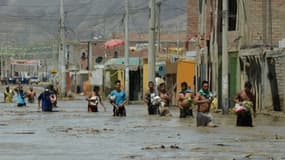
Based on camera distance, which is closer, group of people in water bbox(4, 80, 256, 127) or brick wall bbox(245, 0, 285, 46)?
group of people in water bbox(4, 80, 256, 127)

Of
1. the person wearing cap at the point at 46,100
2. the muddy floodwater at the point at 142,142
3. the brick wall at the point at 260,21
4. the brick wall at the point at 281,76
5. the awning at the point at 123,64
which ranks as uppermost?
the brick wall at the point at 260,21

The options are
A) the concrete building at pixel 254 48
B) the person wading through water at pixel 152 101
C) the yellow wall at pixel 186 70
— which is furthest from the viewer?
the yellow wall at pixel 186 70

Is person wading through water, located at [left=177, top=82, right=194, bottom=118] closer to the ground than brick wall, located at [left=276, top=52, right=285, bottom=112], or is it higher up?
closer to the ground

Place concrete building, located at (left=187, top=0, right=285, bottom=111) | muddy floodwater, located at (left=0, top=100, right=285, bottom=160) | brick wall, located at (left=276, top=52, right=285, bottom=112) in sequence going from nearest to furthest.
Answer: muddy floodwater, located at (left=0, top=100, right=285, bottom=160) < brick wall, located at (left=276, top=52, right=285, bottom=112) < concrete building, located at (left=187, top=0, right=285, bottom=111)

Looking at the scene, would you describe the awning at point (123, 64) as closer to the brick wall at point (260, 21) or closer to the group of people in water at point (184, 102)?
the group of people in water at point (184, 102)

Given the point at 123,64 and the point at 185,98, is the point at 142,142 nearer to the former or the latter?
the point at 185,98

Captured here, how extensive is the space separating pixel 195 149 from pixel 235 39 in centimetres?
2730

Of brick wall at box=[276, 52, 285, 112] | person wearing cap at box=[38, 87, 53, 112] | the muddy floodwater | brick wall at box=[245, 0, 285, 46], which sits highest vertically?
brick wall at box=[245, 0, 285, 46]

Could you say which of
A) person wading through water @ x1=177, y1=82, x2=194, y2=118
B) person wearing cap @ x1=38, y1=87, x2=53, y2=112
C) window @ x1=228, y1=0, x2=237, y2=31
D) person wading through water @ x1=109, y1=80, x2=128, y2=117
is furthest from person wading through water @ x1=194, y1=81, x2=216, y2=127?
window @ x1=228, y1=0, x2=237, y2=31

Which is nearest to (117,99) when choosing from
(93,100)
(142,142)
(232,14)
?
(93,100)

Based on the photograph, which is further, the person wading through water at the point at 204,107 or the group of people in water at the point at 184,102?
the group of people in water at the point at 184,102

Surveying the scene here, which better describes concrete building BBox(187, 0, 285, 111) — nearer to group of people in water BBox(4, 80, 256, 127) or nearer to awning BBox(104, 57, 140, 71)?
group of people in water BBox(4, 80, 256, 127)

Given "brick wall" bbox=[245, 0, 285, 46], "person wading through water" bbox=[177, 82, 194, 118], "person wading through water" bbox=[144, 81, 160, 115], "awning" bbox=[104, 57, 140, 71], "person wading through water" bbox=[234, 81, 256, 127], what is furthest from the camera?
"awning" bbox=[104, 57, 140, 71]

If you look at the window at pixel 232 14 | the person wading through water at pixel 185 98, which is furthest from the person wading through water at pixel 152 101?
the window at pixel 232 14
